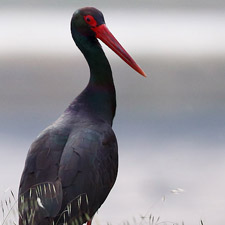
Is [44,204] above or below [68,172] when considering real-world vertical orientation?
below

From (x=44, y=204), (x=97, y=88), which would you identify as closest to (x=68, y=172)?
(x=44, y=204)

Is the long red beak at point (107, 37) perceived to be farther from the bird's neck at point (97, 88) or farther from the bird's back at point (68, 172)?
the bird's back at point (68, 172)

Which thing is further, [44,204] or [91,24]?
[91,24]

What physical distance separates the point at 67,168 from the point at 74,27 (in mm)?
907

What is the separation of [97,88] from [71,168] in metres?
0.72

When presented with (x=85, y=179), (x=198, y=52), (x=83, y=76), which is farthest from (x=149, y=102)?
(x=85, y=179)

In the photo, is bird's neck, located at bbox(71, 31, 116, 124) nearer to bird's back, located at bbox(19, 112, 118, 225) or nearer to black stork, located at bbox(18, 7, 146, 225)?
black stork, located at bbox(18, 7, 146, 225)

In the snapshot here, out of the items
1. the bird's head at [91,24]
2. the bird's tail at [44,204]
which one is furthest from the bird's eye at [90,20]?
the bird's tail at [44,204]

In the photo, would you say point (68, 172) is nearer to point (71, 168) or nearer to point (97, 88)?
point (71, 168)

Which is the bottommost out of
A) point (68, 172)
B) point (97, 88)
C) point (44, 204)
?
point (44, 204)

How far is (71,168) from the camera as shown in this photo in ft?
13.0

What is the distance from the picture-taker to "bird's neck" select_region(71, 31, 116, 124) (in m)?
4.50

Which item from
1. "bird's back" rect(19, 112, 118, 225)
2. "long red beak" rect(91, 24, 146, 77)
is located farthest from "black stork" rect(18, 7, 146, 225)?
"long red beak" rect(91, 24, 146, 77)

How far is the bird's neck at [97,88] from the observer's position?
14.8 ft
